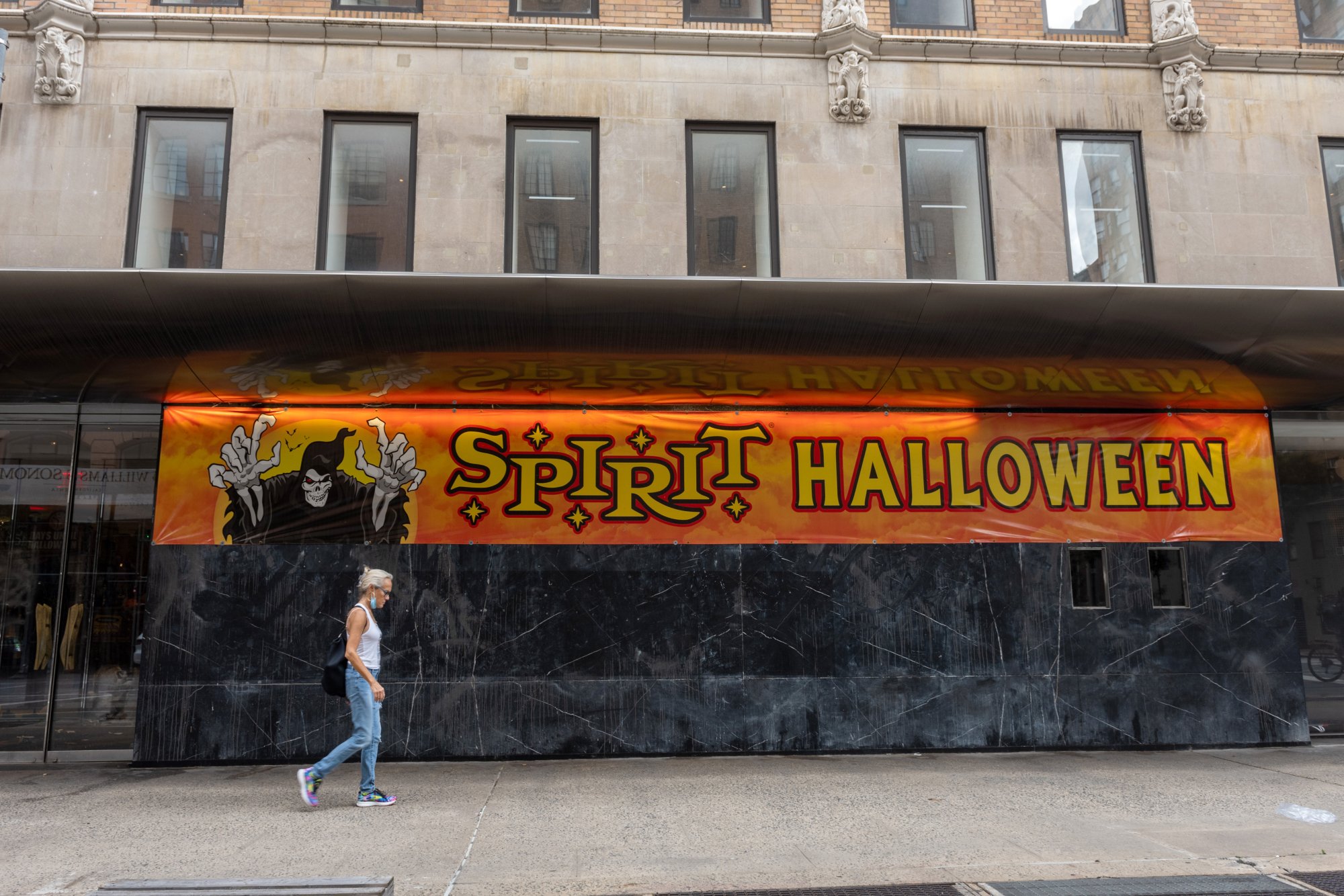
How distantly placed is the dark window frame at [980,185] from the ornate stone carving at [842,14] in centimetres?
123

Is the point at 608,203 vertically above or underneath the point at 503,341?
above

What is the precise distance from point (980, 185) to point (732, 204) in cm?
274

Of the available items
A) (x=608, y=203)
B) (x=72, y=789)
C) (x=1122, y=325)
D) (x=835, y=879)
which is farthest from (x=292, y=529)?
(x=1122, y=325)

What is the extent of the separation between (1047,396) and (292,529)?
8040mm

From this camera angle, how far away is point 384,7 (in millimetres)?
10055

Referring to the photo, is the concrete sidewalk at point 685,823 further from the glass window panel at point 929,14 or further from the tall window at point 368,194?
the glass window panel at point 929,14

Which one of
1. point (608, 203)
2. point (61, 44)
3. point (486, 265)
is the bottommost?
point (486, 265)

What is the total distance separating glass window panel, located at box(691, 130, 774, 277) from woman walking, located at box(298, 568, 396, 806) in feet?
15.7

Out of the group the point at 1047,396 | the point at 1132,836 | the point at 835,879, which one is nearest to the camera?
the point at 835,879

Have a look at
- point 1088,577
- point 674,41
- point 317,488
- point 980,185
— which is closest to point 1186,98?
point 980,185

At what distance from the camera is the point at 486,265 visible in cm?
942

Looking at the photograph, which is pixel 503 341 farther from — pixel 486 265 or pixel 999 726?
pixel 999 726

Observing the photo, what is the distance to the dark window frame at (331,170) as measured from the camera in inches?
374

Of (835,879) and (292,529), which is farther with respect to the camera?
(292,529)
